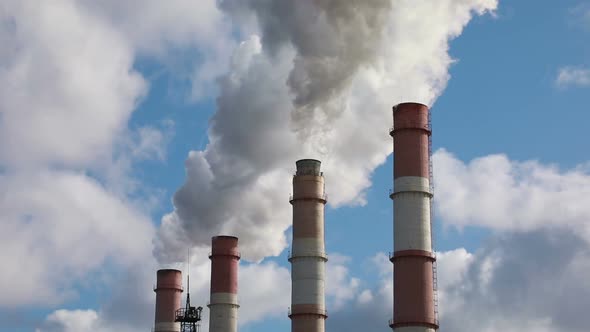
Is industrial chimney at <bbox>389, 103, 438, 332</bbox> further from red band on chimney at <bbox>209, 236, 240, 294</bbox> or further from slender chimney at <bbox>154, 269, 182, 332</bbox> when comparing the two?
slender chimney at <bbox>154, 269, 182, 332</bbox>

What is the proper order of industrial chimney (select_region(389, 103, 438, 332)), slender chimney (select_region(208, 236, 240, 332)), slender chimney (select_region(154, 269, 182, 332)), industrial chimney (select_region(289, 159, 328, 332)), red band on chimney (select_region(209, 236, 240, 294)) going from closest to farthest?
industrial chimney (select_region(389, 103, 438, 332))
industrial chimney (select_region(289, 159, 328, 332))
slender chimney (select_region(208, 236, 240, 332))
red band on chimney (select_region(209, 236, 240, 294))
slender chimney (select_region(154, 269, 182, 332))

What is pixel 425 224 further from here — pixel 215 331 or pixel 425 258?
pixel 215 331

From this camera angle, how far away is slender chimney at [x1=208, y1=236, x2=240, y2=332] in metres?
75.2

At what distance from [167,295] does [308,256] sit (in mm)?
23189

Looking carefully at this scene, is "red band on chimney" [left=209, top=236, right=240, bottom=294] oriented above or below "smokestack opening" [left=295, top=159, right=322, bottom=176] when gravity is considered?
below

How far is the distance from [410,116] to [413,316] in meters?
11.6

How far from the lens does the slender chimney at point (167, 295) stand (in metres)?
84.9

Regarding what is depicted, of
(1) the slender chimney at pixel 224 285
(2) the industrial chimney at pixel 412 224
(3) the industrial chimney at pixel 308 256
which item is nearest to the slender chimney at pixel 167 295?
(1) the slender chimney at pixel 224 285

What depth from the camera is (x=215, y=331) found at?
7538cm

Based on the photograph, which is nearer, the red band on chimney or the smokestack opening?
the smokestack opening

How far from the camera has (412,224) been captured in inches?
2099

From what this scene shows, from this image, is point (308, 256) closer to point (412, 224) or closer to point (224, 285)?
point (224, 285)

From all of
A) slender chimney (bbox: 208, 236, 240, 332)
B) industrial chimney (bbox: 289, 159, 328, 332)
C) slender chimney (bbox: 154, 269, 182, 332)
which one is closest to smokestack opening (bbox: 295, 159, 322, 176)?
industrial chimney (bbox: 289, 159, 328, 332)

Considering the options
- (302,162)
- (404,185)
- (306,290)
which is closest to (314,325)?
(306,290)
